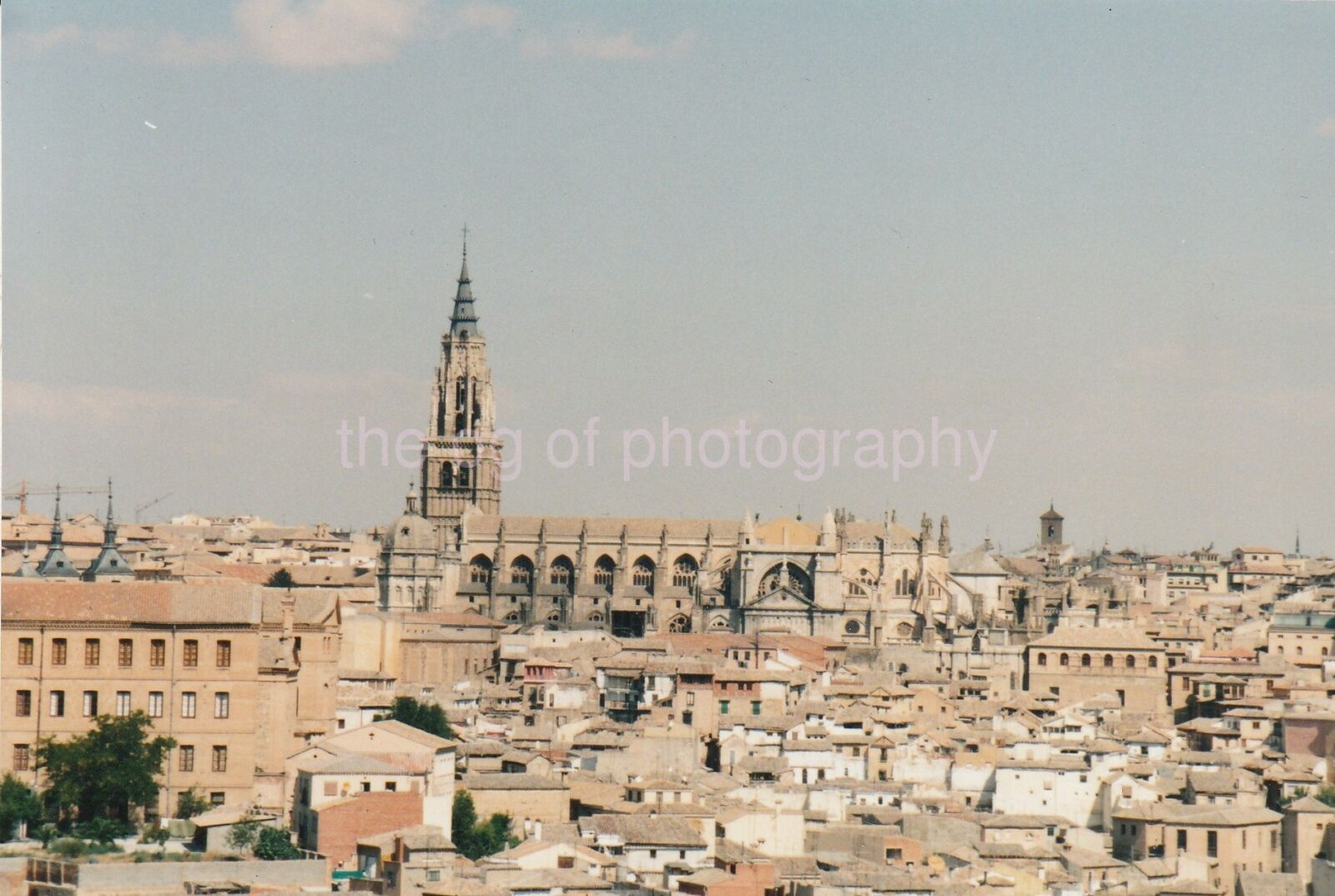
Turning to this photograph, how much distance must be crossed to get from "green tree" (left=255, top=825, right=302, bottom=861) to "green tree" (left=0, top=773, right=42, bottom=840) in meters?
3.84

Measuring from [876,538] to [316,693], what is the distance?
65.8 m

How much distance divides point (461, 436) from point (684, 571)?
629 inches

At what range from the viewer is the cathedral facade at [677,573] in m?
112

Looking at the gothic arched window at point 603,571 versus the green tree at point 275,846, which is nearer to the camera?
the green tree at point 275,846

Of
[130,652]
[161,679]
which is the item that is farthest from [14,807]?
[130,652]

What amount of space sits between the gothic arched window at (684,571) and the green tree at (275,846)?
78.2 meters

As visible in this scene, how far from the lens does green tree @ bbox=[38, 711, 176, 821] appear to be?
44.9m

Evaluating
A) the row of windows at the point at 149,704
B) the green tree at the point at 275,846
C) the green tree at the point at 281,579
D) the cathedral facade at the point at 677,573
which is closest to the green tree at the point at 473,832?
the row of windows at the point at 149,704

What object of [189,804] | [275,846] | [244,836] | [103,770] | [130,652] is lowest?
[275,846]

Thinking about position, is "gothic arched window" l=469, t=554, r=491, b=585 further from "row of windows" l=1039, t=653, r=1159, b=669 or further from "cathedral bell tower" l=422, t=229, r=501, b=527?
"row of windows" l=1039, t=653, r=1159, b=669

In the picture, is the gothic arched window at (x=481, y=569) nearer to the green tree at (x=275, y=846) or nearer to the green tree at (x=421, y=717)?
the green tree at (x=421, y=717)

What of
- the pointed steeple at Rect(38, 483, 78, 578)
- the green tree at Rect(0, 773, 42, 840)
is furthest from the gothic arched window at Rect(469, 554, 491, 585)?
the green tree at Rect(0, 773, 42, 840)

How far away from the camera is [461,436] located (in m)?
133

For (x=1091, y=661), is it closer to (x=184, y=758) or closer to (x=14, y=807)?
(x=184, y=758)
